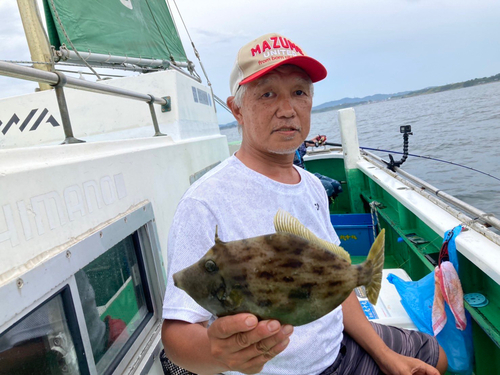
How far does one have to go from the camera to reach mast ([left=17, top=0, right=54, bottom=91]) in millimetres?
4090

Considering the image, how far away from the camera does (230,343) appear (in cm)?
115

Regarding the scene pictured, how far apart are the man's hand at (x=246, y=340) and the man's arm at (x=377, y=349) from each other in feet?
3.90

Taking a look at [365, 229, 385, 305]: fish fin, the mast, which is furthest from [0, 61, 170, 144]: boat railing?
the mast

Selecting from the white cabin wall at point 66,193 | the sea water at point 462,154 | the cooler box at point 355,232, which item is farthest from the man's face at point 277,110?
the sea water at point 462,154

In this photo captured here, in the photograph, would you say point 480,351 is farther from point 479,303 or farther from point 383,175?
point 383,175

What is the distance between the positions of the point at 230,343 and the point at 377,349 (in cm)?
142

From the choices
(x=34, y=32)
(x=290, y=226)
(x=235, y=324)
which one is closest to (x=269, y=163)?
(x=290, y=226)

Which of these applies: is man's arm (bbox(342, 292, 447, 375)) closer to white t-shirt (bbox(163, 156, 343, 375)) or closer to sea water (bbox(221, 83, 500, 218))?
white t-shirt (bbox(163, 156, 343, 375))

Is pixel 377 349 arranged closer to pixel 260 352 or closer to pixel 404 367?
pixel 404 367

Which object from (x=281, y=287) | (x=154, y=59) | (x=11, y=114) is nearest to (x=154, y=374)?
(x=281, y=287)

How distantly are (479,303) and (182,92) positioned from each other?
361 cm

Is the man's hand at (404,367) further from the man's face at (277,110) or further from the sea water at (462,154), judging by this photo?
the sea water at (462,154)

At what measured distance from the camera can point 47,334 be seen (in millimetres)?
1573

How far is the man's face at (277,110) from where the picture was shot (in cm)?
174
